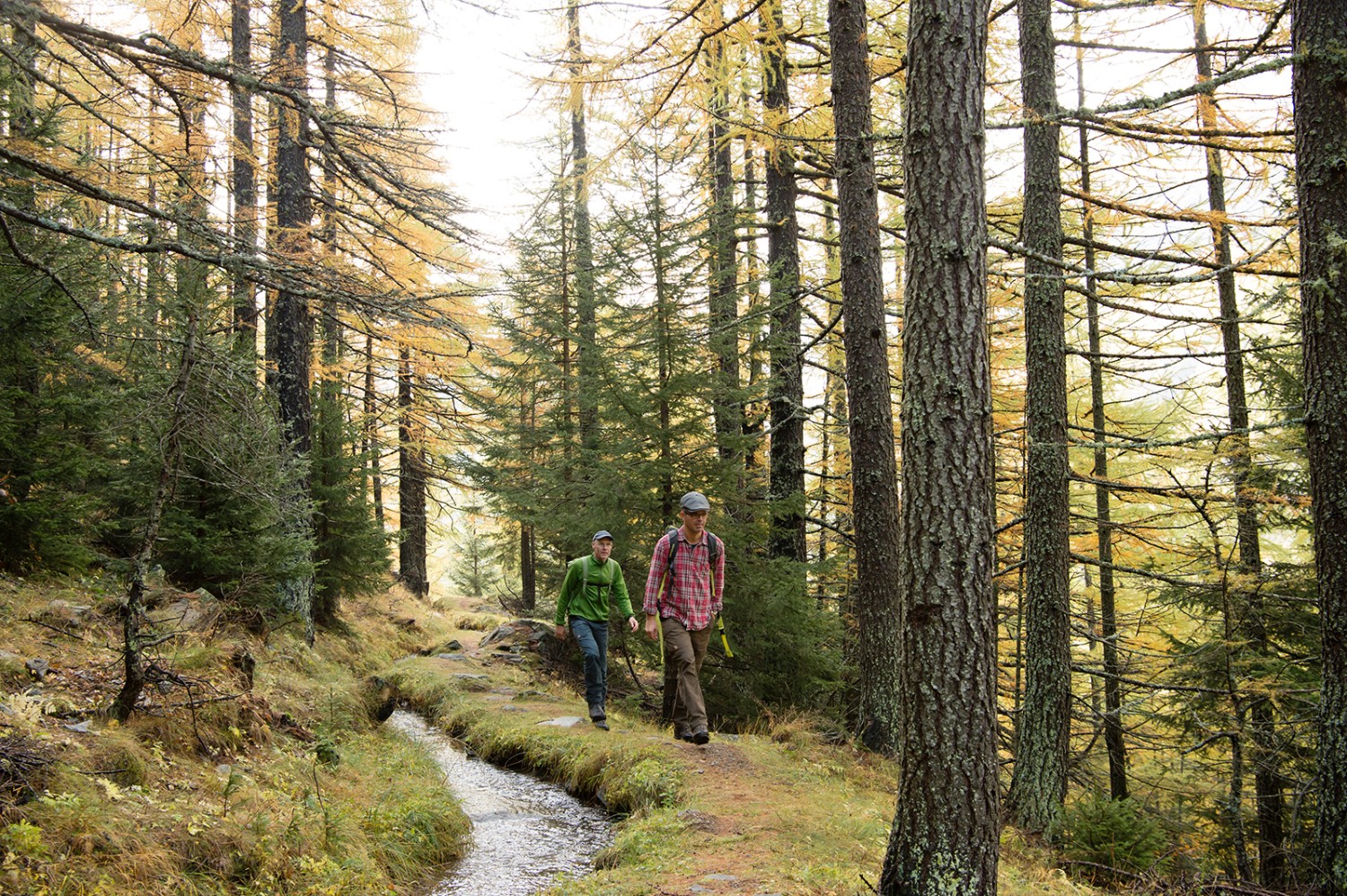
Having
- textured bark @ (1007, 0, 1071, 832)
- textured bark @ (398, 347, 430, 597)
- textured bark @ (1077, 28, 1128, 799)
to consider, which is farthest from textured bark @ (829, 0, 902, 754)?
textured bark @ (398, 347, 430, 597)

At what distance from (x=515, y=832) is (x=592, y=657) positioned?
2387 millimetres

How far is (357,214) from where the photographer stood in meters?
13.1

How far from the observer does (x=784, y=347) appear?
1130 cm

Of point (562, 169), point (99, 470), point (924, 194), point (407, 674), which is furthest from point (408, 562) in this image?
point (924, 194)

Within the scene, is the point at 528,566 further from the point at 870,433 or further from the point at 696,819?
the point at 696,819

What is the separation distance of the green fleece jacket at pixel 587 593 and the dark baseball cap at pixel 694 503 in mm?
1687

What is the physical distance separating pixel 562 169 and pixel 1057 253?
17.7 metres

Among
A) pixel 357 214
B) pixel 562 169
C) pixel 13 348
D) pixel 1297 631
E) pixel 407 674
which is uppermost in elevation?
pixel 562 169

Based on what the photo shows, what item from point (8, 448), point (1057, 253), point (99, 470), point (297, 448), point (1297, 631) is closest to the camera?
point (8, 448)

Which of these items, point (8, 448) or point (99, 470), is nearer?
point (8, 448)

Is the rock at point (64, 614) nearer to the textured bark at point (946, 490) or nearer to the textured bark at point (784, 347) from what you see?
the textured bark at point (946, 490)

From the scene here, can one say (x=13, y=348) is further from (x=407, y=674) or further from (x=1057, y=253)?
(x=1057, y=253)

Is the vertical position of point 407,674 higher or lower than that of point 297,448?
lower

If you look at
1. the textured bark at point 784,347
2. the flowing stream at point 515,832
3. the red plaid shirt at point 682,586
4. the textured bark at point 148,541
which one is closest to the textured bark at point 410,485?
the textured bark at point 784,347
